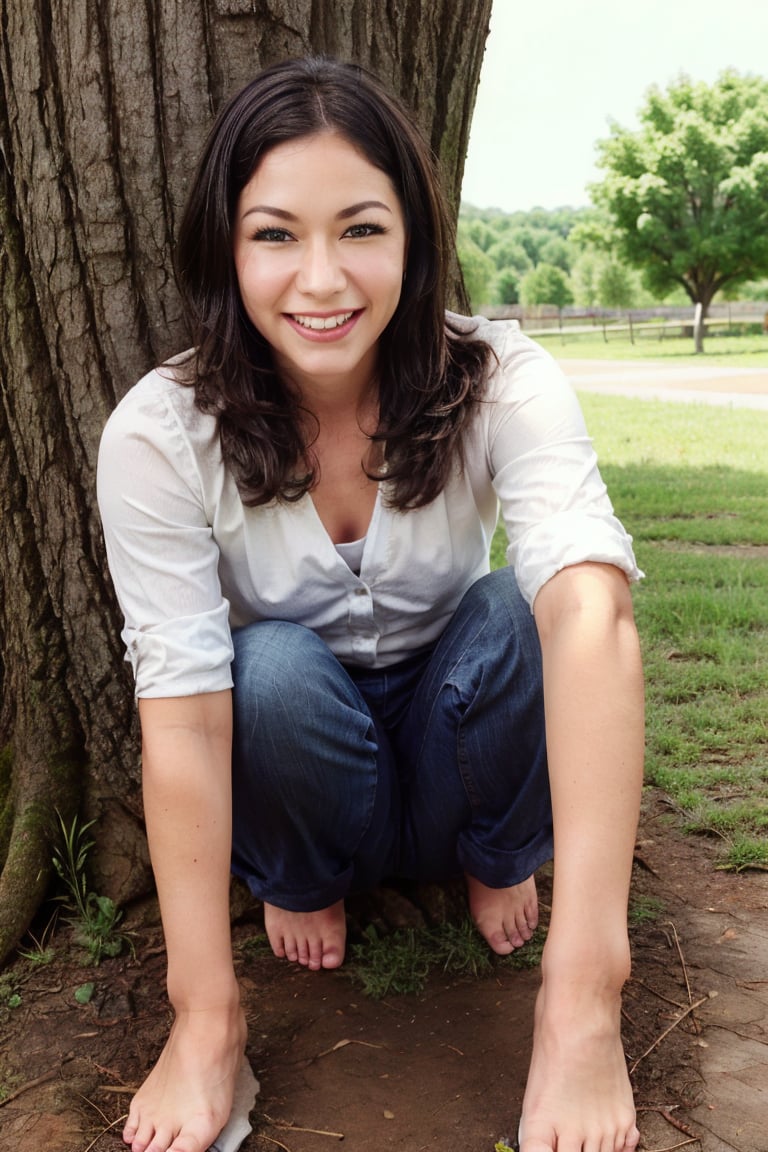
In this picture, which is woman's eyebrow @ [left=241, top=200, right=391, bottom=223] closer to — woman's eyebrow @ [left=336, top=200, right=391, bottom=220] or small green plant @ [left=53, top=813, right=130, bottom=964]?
woman's eyebrow @ [left=336, top=200, right=391, bottom=220]

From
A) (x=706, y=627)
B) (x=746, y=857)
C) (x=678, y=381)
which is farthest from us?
(x=678, y=381)

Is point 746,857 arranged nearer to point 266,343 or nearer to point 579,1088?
point 579,1088

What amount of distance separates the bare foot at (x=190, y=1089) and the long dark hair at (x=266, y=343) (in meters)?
0.80

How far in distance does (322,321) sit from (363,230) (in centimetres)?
15

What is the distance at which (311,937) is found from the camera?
2188 mm

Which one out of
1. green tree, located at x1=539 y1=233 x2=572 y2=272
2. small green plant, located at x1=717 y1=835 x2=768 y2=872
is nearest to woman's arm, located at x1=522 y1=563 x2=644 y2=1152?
small green plant, located at x1=717 y1=835 x2=768 y2=872

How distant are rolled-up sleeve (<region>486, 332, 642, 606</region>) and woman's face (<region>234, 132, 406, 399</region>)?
24 centimetres

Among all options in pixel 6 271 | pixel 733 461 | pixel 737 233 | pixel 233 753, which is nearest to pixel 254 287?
pixel 6 271

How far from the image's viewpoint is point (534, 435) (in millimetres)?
1851

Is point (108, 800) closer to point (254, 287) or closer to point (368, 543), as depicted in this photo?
point (368, 543)

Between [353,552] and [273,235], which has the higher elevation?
[273,235]

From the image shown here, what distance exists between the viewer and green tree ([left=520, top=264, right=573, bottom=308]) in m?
68.9


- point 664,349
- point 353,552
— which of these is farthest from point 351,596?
point 664,349

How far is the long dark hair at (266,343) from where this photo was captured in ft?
5.94
